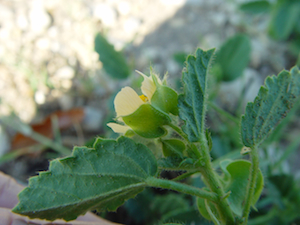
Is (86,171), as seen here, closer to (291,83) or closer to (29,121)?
(291,83)

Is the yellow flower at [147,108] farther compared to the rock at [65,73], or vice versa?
the rock at [65,73]

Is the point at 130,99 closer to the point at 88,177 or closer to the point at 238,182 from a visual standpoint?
the point at 88,177

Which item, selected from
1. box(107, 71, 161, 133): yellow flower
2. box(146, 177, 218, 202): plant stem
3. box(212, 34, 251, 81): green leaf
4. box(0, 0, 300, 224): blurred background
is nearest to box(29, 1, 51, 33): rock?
box(0, 0, 300, 224): blurred background

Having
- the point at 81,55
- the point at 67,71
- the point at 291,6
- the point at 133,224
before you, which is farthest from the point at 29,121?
the point at 291,6

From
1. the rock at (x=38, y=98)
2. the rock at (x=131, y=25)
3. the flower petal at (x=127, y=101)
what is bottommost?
the flower petal at (x=127, y=101)

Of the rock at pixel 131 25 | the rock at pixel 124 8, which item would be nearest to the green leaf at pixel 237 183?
the rock at pixel 131 25

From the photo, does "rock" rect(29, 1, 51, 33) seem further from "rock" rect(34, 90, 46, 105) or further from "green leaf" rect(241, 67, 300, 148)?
"green leaf" rect(241, 67, 300, 148)

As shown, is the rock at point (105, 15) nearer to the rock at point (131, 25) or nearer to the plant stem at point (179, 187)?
the rock at point (131, 25)
